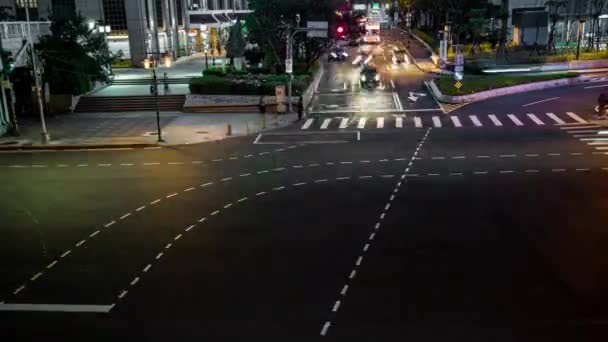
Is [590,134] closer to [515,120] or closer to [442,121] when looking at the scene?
[515,120]

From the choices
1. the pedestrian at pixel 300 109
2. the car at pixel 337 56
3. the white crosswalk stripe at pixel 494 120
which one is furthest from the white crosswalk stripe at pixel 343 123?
the car at pixel 337 56

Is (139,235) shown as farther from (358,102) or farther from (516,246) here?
(358,102)

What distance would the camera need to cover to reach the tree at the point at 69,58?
4600cm

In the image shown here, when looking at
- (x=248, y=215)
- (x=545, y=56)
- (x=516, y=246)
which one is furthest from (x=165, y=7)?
(x=516, y=246)

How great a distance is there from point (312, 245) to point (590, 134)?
21.4m

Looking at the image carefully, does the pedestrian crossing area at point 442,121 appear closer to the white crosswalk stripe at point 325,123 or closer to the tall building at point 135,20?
the white crosswalk stripe at point 325,123

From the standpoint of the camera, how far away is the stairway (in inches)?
1804

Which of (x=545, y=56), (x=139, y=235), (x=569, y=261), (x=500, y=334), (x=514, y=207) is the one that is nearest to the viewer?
(x=500, y=334)

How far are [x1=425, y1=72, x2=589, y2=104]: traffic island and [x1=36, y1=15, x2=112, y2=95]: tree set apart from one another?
27.3m

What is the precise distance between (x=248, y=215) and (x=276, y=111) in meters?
24.1

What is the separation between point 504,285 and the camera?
14453 millimetres

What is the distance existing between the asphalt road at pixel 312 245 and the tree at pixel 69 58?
1723 cm

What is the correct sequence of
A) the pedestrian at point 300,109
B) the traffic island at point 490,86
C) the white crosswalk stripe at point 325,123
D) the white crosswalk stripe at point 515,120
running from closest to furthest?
the white crosswalk stripe at point 515,120 < the white crosswalk stripe at point 325,123 < the pedestrian at point 300,109 < the traffic island at point 490,86

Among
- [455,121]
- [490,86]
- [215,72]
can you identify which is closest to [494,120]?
[455,121]
